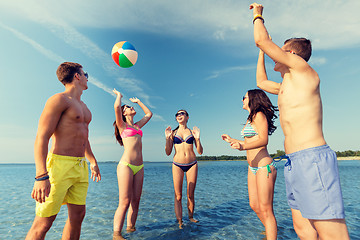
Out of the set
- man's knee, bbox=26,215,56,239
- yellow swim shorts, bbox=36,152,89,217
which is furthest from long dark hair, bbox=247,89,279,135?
man's knee, bbox=26,215,56,239

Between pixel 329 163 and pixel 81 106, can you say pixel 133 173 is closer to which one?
pixel 81 106

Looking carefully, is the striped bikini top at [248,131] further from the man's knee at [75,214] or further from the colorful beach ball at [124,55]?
the colorful beach ball at [124,55]

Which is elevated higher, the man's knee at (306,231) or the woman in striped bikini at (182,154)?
the woman in striped bikini at (182,154)

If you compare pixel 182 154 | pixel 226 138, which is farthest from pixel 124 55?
pixel 226 138

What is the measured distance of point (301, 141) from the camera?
2.27m

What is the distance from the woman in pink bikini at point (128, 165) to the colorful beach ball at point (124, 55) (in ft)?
3.67

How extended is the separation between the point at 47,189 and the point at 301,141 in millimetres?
3208

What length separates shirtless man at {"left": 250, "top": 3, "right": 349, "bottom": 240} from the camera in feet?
6.61

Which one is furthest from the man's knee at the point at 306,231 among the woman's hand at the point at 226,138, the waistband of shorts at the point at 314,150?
the woman's hand at the point at 226,138

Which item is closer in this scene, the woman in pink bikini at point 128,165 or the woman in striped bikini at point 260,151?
the woman in striped bikini at point 260,151

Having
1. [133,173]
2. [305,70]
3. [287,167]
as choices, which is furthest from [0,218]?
[305,70]

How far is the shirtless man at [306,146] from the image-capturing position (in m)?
2.01

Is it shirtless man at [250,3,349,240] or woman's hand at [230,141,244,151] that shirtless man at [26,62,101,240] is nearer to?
woman's hand at [230,141,244,151]

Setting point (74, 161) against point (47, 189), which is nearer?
point (47, 189)
